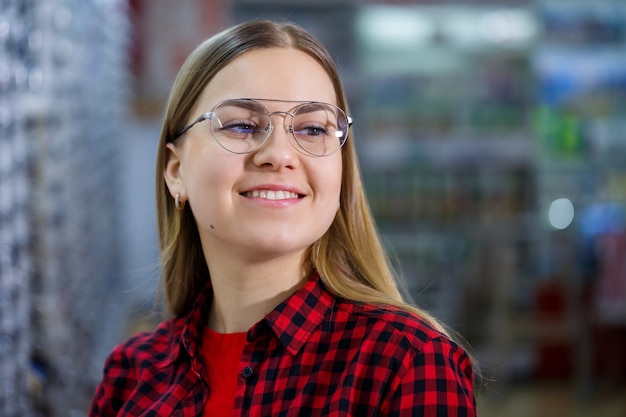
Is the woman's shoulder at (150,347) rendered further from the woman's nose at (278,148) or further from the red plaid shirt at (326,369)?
the woman's nose at (278,148)

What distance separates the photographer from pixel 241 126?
1136 mm

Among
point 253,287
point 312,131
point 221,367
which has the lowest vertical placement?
point 221,367

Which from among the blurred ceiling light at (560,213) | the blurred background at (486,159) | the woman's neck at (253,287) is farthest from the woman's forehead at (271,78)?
the blurred ceiling light at (560,213)

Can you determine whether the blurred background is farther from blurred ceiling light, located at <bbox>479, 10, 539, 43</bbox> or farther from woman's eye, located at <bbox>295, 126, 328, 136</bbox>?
woman's eye, located at <bbox>295, 126, 328, 136</bbox>

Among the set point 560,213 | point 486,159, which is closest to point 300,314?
point 560,213

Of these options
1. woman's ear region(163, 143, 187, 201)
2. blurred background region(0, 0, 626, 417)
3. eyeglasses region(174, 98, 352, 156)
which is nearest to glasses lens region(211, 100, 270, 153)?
eyeglasses region(174, 98, 352, 156)

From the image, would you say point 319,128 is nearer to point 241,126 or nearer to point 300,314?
point 241,126

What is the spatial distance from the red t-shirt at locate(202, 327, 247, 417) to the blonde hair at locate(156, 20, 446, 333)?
159 mm

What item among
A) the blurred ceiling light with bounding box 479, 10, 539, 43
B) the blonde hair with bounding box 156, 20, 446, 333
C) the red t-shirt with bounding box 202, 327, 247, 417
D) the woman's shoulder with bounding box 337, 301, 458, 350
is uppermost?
the blurred ceiling light with bounding box 479, 10, 539, 43

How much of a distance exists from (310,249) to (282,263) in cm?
7

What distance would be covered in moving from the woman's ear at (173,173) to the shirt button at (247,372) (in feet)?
0.98

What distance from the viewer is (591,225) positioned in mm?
5613

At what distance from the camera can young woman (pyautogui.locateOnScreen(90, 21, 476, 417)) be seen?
1.06 metres

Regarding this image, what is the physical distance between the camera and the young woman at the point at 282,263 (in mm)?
1064
